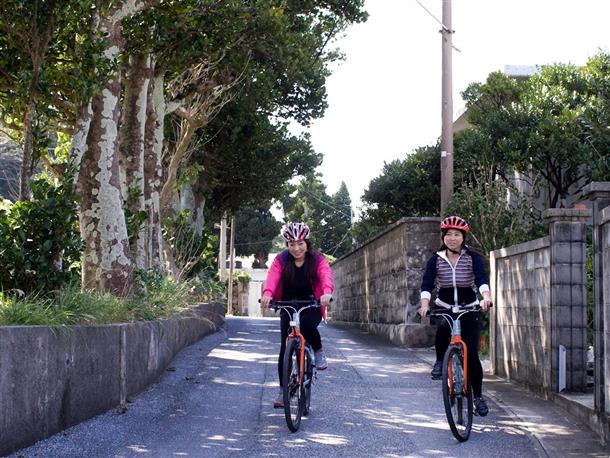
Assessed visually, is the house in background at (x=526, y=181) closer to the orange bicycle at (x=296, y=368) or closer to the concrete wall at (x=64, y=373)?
the orange bicycle at (x=296, y=368)

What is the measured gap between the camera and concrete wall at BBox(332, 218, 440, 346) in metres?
17.6

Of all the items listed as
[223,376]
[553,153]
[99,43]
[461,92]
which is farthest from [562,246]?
[461,92]

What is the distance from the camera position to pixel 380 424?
8.65 metres

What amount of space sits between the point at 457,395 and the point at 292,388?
4.70 feet

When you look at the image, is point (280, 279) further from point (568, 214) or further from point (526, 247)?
point (526, 247)

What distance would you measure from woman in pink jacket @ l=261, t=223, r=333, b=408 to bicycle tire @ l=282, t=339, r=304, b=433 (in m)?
0.41

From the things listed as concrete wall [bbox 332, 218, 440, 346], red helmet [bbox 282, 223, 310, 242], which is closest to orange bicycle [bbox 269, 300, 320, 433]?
red helmet [bbox 282, 223, 310, 242]

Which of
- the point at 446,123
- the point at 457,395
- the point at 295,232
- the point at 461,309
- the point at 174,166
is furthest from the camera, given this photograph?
the point at 174,166

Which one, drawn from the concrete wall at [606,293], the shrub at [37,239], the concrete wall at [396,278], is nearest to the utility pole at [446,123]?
the concrete wall at [396,278]

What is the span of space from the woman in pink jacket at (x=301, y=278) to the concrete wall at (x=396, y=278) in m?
8.24

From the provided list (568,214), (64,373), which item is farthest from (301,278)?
(568,214)

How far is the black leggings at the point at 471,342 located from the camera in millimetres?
8477

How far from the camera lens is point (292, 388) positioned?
27.8 ft

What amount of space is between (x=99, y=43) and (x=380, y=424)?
6.19m
